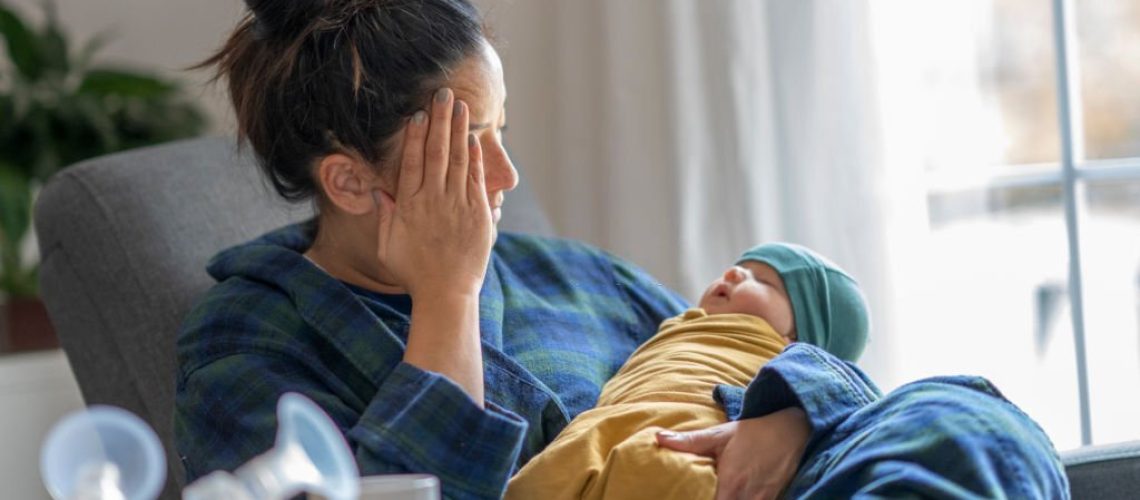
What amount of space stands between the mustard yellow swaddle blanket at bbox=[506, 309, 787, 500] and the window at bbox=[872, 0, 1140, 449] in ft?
2.18

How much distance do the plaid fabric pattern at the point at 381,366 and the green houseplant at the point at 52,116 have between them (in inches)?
61.2

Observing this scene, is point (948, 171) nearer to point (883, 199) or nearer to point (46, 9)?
point (883, 199)

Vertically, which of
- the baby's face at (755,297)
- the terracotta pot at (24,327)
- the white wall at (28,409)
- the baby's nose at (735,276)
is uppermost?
the baby's nose at (735,276)

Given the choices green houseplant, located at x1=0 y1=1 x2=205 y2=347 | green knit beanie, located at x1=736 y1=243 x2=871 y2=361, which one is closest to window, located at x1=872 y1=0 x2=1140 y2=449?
green knit beanie, located at x1=736 y1=243 x2=871 y2=361

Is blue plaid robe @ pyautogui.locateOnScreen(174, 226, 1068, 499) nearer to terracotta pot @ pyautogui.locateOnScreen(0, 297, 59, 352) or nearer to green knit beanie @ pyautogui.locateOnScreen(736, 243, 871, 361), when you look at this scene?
green knit beanie @ pyautogui.locateOnScreen(736, 243, 871, 361)

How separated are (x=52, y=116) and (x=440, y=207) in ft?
6.23

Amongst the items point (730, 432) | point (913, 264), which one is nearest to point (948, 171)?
point (913, 264)

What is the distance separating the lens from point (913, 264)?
2.09 metres

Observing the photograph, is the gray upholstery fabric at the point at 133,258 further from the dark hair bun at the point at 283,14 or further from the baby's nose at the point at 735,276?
the baby's nose at the point at 735,276

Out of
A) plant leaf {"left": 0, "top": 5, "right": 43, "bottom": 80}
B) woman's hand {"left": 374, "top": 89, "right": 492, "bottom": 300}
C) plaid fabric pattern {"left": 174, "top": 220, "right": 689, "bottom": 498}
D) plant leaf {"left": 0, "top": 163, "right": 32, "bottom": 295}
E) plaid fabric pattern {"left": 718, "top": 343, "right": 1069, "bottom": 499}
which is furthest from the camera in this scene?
plant leaf {"left": 0, "top": 5, "right": 43, "bottom": 80}

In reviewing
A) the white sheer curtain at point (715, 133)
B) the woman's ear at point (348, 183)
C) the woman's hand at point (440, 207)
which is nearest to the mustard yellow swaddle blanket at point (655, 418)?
the woman's hand at point (440, 207)

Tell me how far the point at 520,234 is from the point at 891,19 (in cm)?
73

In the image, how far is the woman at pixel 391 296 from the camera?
118 centimetres

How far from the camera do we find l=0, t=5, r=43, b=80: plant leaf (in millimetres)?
2959
